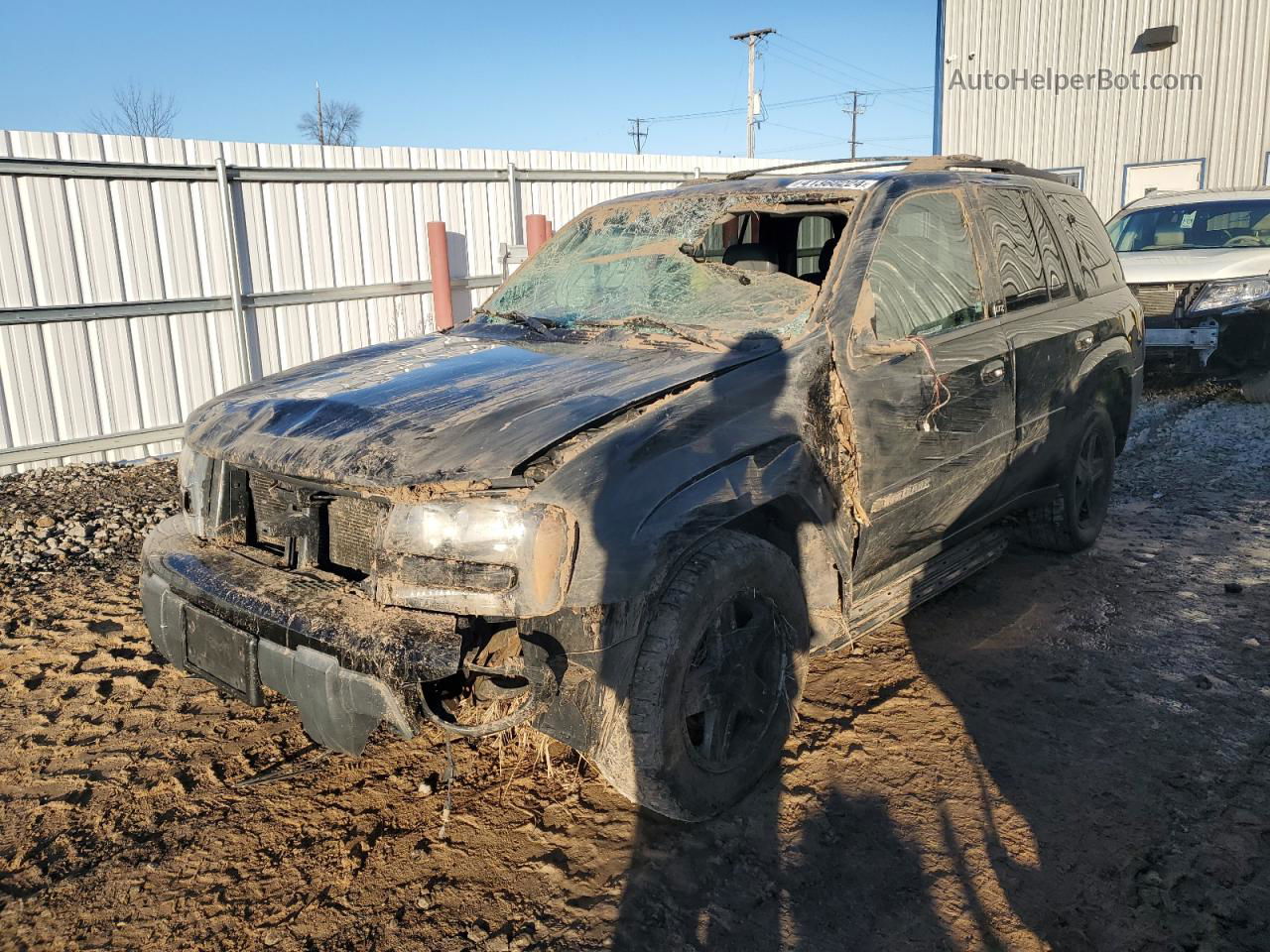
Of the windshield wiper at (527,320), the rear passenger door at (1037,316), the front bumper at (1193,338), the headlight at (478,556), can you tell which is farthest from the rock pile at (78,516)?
the front bumper at (1193,338)

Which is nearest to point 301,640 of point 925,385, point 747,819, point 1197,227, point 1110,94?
point 747,819

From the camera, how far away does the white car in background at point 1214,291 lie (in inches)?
341

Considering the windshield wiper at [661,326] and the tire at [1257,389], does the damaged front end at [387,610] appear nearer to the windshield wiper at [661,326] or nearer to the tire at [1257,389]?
the windshield wiper at [661,326]

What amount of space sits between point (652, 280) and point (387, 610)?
185cm

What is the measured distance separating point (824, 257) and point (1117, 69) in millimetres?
15639

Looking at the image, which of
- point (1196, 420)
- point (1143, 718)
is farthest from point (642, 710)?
point (1196, 420)

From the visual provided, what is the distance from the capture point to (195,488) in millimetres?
3100

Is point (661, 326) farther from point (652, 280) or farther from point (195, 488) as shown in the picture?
point (195, 488)

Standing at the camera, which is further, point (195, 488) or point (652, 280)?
point (652, 280)

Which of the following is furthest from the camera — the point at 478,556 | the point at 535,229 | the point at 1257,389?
the point at 535,229

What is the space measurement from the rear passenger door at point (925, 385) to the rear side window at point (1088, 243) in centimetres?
111

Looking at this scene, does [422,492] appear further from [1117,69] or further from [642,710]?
[1117,69]

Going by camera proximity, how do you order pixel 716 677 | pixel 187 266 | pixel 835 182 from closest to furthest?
pixel 716 677 → pixel 835 182 → pixel 187 266

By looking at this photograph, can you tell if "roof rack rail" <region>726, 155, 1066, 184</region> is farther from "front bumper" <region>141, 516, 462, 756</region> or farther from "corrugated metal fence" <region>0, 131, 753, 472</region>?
"corrugated metal fence" <region>0, 131, 753, 472</region>
